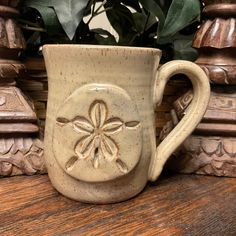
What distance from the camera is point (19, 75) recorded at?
524 mm

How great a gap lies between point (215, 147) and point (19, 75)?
0.29 m

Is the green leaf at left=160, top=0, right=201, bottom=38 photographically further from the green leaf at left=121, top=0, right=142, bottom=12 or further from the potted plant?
the green leaf at left=121, top=0, right=142, bottom=12

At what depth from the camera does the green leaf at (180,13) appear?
538 mm

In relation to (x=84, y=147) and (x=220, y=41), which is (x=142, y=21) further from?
(x=84, y=147)

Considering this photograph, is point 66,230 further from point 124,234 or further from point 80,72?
point 80,72

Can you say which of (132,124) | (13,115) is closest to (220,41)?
(132,124)

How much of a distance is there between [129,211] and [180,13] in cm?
30

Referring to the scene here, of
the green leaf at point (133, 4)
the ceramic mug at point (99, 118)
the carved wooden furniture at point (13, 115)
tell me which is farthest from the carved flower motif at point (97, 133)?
the green leaf at point (133, 4)

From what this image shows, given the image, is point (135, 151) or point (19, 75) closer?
point (135, 151)

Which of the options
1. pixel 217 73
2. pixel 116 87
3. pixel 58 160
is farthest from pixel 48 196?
pixel 217 73

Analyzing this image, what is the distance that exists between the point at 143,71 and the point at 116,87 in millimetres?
39

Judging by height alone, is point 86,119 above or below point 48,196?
above

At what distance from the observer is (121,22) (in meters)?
0.71

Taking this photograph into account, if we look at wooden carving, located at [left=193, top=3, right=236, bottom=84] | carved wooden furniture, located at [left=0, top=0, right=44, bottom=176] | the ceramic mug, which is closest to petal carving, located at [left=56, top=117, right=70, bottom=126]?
the ceramic mug
